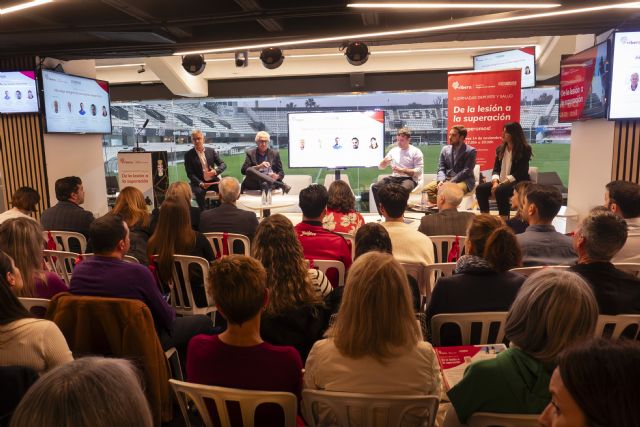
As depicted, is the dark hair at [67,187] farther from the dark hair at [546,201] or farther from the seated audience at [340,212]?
the dark hair at [546,201]

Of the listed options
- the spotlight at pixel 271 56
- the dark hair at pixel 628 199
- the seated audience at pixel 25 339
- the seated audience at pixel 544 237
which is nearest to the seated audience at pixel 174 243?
the seated audience at pixel 25 339

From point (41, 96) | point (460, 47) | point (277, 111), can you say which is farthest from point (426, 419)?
point (277, 111)

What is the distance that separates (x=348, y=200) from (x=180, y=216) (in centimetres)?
158

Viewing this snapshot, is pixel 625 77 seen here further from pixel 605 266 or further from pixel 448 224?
pixel 605 266

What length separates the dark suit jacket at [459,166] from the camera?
6.52m

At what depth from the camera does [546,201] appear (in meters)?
3.21

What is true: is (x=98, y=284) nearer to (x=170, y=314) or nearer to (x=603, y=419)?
(x=170, y=314)

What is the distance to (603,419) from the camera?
2.63 feet

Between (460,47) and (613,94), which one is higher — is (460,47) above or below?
above

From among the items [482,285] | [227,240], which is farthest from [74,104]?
[482,285]

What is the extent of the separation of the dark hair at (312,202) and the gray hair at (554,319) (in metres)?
2.12

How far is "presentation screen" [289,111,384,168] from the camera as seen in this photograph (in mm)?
8711

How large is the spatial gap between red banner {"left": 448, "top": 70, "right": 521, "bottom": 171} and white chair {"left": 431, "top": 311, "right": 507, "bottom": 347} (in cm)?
588

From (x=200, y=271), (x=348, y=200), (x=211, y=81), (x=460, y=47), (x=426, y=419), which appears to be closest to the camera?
(x=426, y=419)
